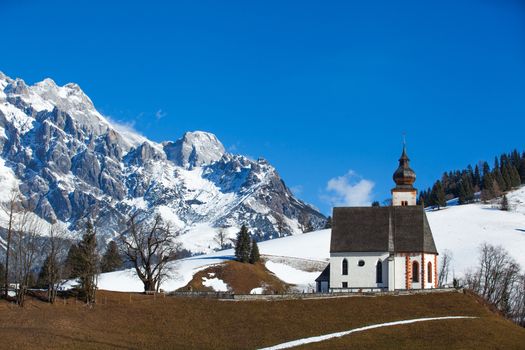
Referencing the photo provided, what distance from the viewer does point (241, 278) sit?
116688 millimetres

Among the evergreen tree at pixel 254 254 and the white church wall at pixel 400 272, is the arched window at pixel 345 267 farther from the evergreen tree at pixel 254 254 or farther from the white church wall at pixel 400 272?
the evergreen tree at pixel 254 254

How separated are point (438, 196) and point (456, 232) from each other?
43263 mm

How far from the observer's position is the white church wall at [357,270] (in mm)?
83188

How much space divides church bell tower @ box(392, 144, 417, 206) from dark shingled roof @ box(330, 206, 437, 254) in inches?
550

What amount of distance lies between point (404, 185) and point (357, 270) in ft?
69.3

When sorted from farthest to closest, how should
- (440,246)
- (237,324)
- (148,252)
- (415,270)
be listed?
(440,246) < (415,270) < (148,252) < (237,324)

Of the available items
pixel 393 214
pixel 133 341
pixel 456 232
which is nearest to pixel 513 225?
pixel 456 232

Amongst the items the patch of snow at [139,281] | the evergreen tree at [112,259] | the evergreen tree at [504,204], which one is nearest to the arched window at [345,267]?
the patch of snow at [139,281]

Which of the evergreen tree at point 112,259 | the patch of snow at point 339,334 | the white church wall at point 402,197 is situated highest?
the white church wall at point 402,197

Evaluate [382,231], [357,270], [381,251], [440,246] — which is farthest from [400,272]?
[440,246]

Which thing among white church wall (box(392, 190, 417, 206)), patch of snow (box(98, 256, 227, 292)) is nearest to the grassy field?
white church wall (box(392, 190, 417, 206))

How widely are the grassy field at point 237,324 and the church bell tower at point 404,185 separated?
29.0m

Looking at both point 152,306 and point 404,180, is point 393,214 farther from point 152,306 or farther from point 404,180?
point 152,306

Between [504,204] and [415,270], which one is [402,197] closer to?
[415,270]
